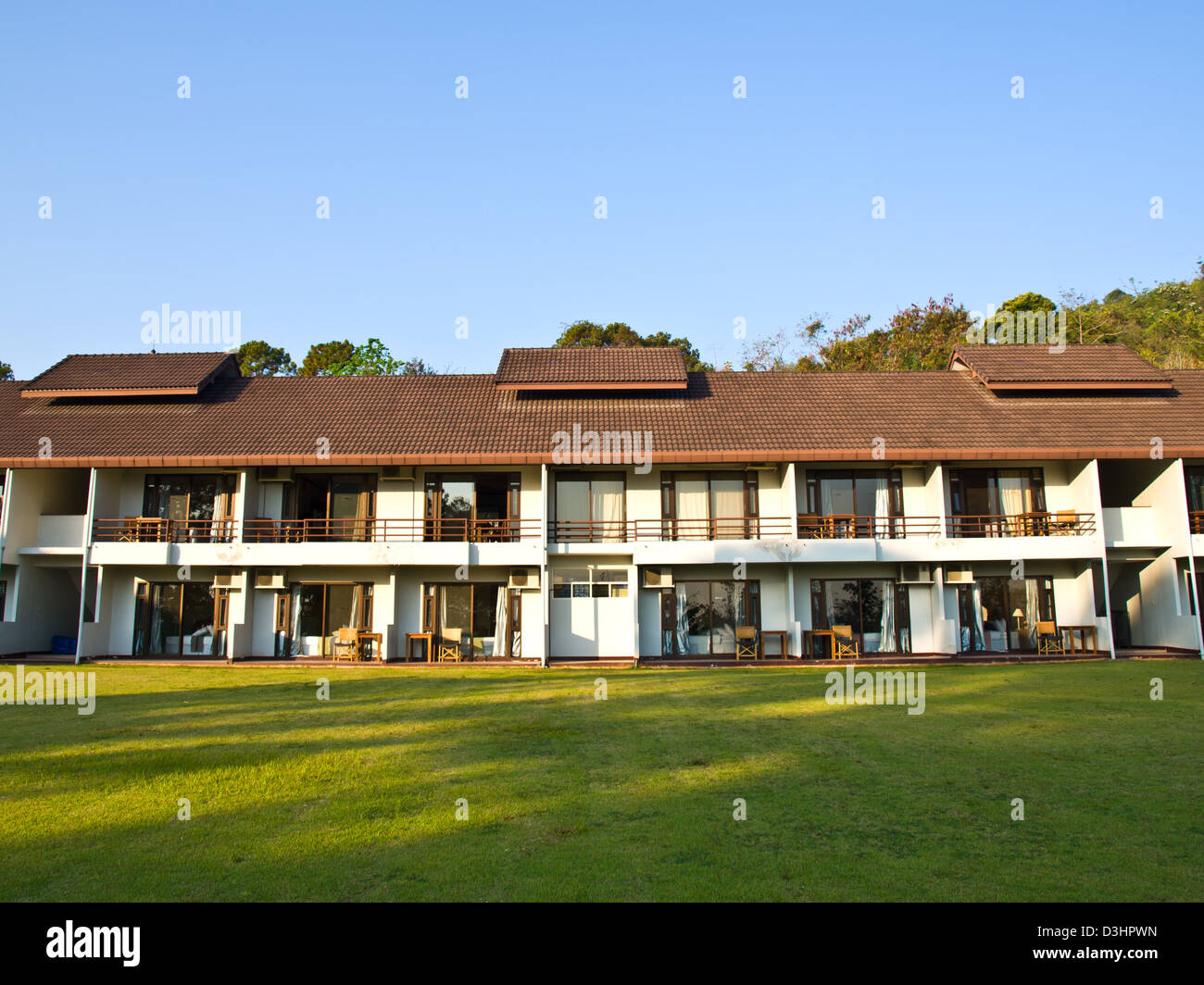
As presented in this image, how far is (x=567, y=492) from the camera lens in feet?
74.3

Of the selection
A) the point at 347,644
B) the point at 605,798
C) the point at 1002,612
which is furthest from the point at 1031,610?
the point at 605,798

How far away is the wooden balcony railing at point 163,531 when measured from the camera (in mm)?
22406

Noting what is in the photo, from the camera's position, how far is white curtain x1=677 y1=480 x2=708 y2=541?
22.4m

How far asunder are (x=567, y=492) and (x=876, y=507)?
8.03 metres

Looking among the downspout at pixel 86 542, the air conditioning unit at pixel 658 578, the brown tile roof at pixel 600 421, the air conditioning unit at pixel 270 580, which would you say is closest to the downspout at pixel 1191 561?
the brown tile roof at pixel 600 421

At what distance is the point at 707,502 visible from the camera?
22.7 meters

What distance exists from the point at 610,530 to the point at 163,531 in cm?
1160

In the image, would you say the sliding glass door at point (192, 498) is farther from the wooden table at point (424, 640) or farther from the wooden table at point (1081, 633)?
the wooden table at point (1081, 633)

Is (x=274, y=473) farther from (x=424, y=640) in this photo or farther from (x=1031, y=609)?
(x=1031, y=609)

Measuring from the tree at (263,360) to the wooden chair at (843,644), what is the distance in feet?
167

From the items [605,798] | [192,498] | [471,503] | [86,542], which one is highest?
[192,498]
